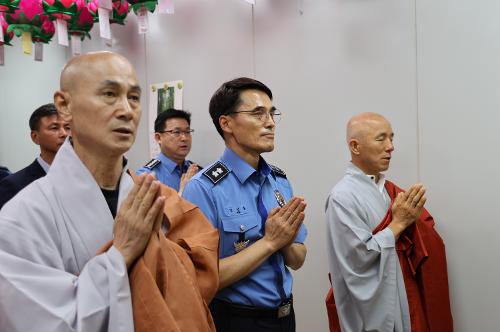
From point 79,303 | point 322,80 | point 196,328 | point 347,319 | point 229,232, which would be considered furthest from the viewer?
point 322,80

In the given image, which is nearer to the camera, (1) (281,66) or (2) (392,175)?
(2) (392,175)

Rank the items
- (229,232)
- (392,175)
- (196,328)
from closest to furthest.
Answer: (196,328) < (229,232) < (392,175)

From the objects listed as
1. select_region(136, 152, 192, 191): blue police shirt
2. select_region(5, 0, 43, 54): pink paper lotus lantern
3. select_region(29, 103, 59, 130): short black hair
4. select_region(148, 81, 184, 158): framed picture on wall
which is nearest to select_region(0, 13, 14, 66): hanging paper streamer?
select_region(5, 0, 43, 54): pink paper lotus lantern

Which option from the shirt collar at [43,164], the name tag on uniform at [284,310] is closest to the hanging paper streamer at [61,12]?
the shirt collar at [43,164]

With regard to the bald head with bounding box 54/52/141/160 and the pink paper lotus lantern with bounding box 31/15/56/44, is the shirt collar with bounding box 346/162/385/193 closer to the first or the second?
the bald head with bounding box 54/52/141/160

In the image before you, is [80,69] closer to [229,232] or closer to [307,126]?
[229,232]

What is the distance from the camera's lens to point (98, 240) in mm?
1104

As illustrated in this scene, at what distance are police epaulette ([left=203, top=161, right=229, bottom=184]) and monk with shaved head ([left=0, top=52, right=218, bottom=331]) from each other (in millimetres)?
461

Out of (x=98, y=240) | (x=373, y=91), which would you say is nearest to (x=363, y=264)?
(x=373, y=91)

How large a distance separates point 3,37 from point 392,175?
2.81m

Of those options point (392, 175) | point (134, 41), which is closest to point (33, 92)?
point (134, 41)

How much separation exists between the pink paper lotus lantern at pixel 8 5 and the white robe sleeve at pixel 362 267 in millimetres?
2437

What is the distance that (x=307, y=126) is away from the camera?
10.2 feet

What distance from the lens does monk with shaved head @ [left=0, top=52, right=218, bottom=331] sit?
972 millimetres
